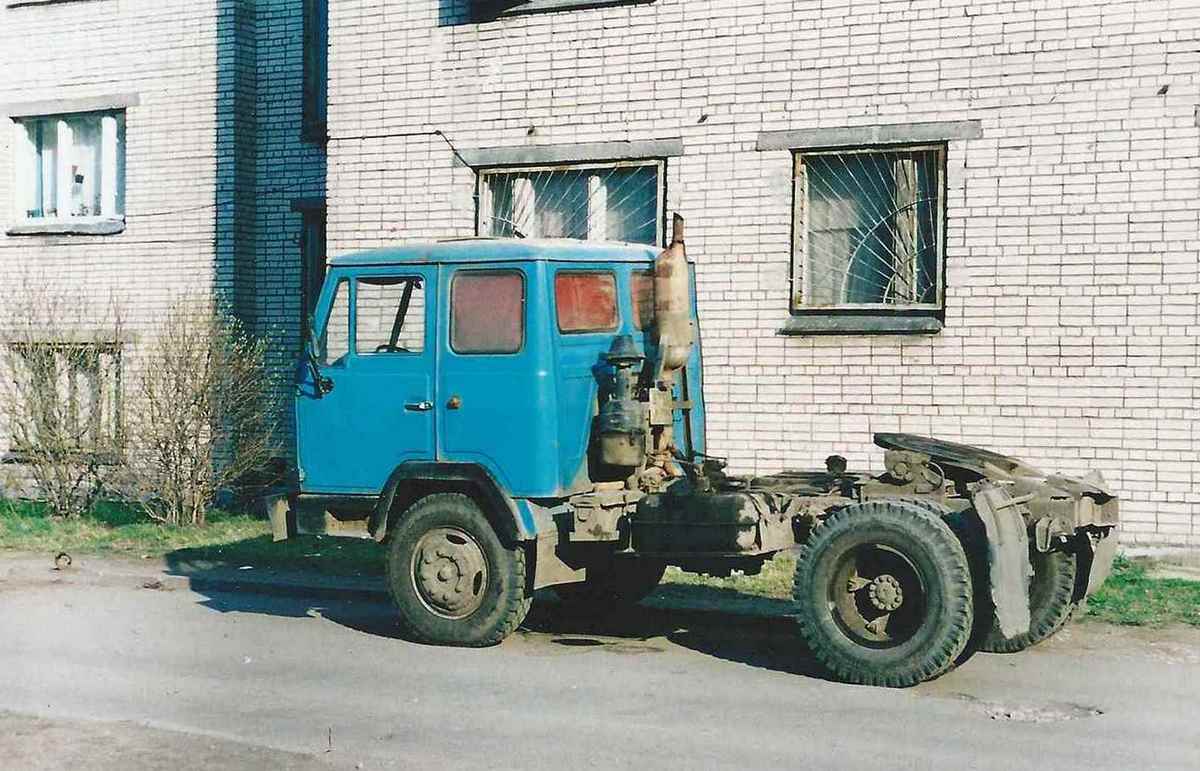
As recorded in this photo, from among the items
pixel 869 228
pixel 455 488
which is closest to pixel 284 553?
pixel 455 488

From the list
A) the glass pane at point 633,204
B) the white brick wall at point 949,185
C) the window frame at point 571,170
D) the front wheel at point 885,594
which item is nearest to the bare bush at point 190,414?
the white brick wall at point 949,185

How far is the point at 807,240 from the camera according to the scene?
43.4ft

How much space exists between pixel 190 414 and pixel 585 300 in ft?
22.7

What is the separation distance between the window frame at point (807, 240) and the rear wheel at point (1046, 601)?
3.86m

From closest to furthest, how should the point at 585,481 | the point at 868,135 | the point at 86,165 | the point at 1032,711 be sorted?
the point at 1032,711, the point at 585,481, the point at 868,135, the point at 86,165

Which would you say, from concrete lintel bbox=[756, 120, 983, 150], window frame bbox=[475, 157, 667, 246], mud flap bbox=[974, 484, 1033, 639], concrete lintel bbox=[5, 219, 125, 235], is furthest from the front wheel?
concrete lintel bbox=[5, 219, 125, 235]

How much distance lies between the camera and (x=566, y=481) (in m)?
9.16

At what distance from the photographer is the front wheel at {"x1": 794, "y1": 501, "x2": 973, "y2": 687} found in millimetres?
7953

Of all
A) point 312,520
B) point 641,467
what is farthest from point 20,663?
point 641,467

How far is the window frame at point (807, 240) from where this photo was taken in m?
12.6

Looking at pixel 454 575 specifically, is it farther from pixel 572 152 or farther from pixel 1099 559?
pixel 572 152

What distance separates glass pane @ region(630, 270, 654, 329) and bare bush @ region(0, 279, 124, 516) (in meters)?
7.57

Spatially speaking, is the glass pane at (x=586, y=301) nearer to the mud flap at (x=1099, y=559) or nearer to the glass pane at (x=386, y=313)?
the glass pane at (x=386, y=313)

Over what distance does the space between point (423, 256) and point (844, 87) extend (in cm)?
481
